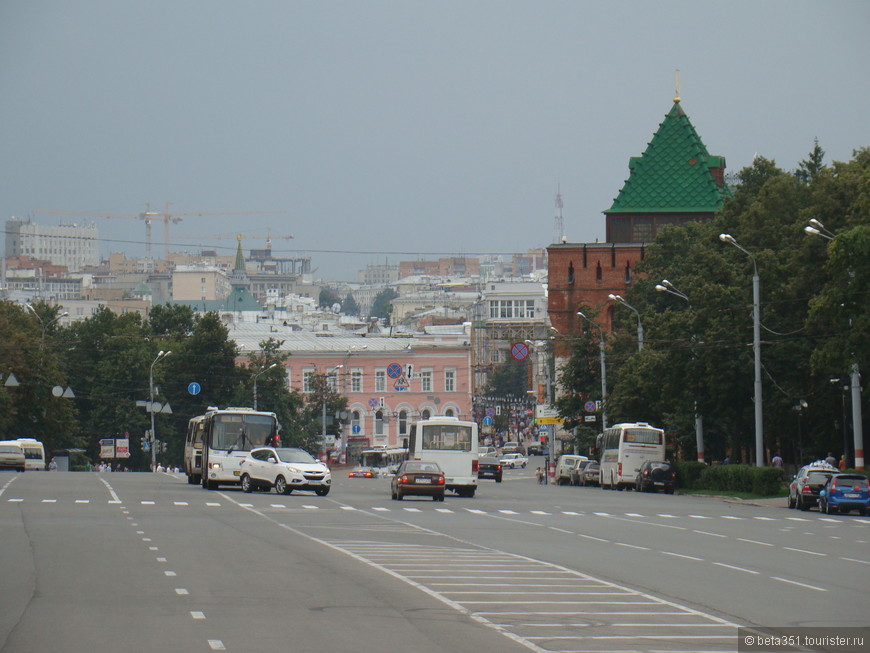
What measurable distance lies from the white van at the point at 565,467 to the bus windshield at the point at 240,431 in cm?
2805

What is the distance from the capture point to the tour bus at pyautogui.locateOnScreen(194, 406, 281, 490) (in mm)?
52188

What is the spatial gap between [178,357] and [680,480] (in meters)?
57.1

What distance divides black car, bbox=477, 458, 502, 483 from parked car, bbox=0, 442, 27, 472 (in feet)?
80.5

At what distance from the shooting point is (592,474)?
72.3 meters

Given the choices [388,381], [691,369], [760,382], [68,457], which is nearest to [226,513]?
[760,382]

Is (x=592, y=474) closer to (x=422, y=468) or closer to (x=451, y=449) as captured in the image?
(x=451, y=449)

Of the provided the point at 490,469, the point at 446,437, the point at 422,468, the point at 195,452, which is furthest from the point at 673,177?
the point at 422,468

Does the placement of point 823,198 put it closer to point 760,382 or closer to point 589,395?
point 760,382

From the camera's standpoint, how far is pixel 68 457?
103m

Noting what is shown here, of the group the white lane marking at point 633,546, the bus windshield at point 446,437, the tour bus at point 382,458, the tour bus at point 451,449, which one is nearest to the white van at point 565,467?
the tour bus at point 451,449

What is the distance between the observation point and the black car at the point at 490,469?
83250 millimetres

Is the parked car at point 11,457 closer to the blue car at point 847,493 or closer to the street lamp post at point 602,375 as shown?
the street lamp post at point 602,375

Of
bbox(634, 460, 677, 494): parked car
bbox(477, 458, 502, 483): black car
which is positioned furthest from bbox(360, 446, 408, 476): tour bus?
bbox(634, 460, 677, 494): parked car

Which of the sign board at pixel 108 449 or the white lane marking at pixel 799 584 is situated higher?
the sign board at pixel 108 449
